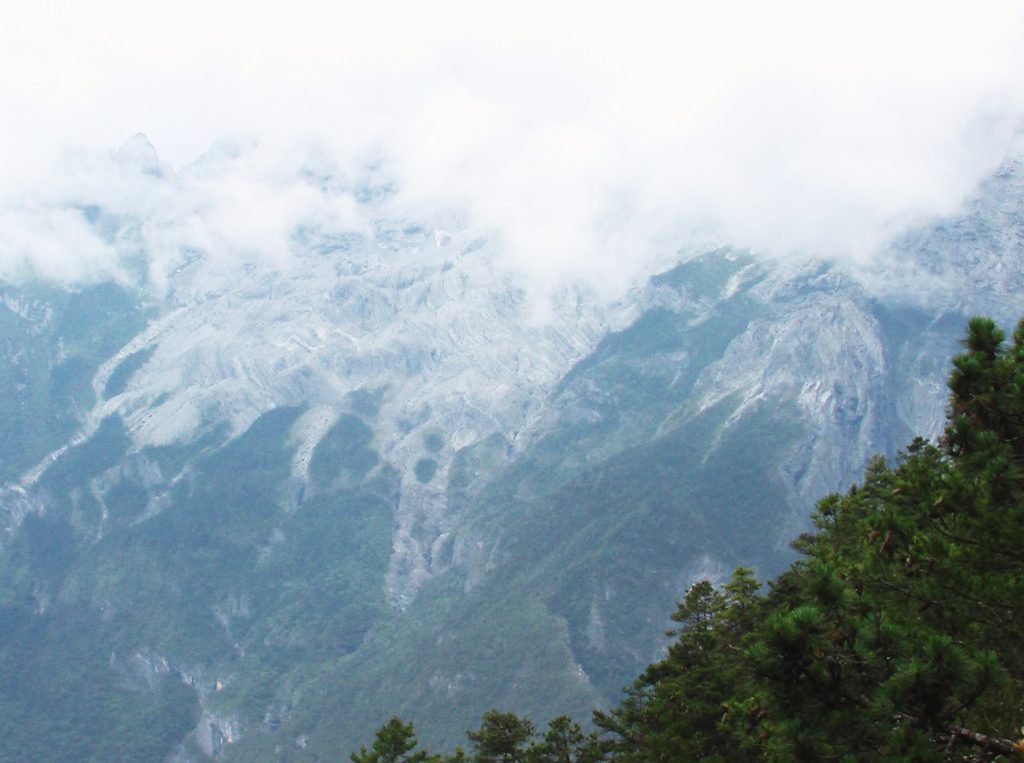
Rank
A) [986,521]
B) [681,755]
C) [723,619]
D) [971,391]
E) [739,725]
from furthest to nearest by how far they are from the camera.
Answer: [723,619], [681,755], [739,725], [971,391], [986,521]

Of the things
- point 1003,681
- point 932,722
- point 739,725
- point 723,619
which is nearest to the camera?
point 1003,681

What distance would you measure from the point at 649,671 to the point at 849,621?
4240cm

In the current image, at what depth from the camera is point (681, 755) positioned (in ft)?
141

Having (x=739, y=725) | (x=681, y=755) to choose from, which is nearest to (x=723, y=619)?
(x=681, y=755)

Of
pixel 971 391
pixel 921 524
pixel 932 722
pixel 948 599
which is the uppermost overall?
pixel 971 391

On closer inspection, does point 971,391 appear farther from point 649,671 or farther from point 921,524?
point 649,671

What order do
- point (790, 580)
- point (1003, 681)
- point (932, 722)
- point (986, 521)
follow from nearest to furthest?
point (1003, 681), point (932, 722), point (986, 521), point (790, 580)

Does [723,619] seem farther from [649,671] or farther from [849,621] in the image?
[849,621]

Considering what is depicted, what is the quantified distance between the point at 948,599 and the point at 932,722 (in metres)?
6.05

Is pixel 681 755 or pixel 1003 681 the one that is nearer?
pixel 1003 681

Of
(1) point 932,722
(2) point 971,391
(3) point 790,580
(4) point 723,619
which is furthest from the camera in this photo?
(4) point 723,619

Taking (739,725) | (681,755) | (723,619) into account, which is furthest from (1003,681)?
(723,619)

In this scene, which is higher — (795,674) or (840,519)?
(840,519)

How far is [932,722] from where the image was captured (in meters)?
15.5
